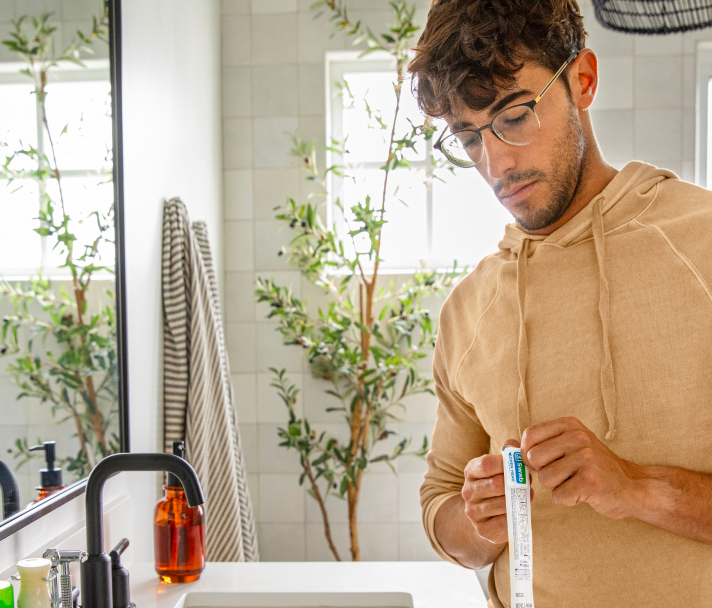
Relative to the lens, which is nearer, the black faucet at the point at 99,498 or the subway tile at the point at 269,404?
the black faucet at the point at 99,498

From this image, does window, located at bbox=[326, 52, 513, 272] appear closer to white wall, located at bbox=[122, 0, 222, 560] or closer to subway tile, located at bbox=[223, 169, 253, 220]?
subway tile, located at bbox=[223, 169, 253, 220]

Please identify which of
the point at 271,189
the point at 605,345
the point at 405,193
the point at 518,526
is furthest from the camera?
the point at 405,193

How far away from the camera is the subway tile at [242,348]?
8.10 feet

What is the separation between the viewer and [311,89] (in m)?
2.43

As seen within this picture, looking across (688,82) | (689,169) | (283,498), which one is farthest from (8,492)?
(688,82)

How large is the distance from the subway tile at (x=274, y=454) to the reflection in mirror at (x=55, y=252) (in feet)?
3.95

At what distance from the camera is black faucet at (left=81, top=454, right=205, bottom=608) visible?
859 millimetres

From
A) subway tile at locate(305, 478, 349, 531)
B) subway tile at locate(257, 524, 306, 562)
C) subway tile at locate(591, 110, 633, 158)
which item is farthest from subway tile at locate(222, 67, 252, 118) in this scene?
subway tile at locate(257, 524, 306, 562)

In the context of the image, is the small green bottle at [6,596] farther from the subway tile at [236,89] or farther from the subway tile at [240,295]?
the subway tile at [236,89]

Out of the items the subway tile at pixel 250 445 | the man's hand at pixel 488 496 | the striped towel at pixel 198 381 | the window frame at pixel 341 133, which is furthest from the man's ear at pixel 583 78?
the subway tile at pixel 250 445

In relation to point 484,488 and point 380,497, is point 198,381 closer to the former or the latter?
point 484,488

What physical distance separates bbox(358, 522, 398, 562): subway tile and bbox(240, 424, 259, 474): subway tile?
450mm

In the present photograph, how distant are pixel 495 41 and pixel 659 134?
1.78 m

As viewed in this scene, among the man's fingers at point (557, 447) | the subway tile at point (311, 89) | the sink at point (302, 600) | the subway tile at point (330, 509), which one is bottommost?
the subway tile at point (330, 509)
